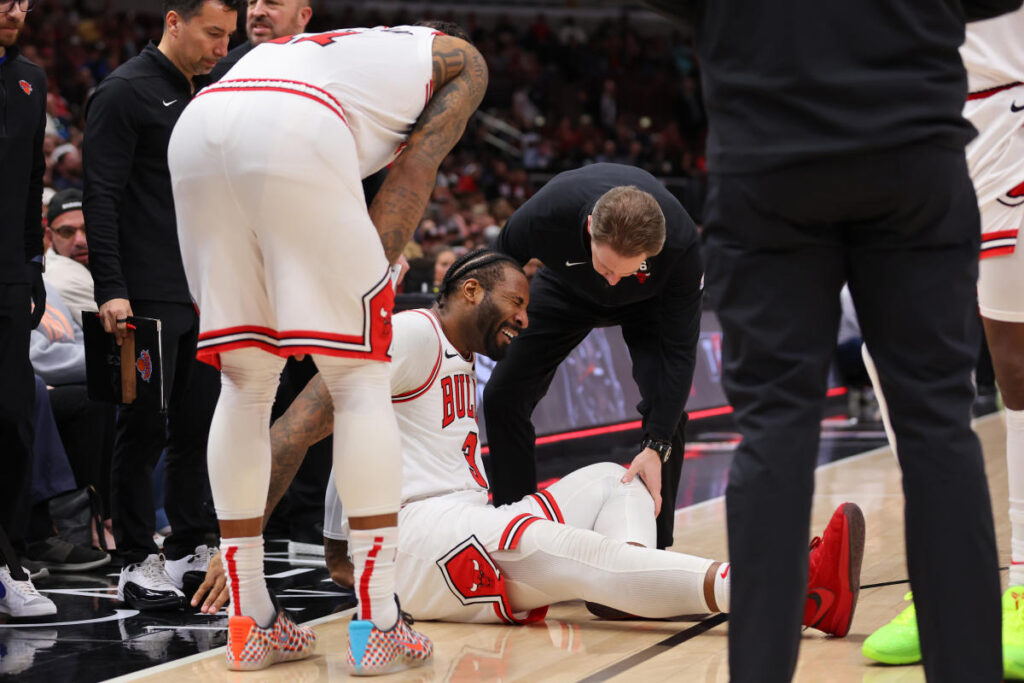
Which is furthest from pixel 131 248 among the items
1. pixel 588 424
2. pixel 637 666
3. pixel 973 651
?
pixel 588 424

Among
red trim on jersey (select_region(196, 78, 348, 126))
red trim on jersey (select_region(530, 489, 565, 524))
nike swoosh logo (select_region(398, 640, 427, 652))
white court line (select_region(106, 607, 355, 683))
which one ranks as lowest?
white court line (select_region(106, 607, 355, 683))

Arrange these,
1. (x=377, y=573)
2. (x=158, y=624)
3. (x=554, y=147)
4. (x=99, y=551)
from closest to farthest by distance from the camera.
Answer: (x=377, y=573), (x=158, y=624), (x=99, y=551), (x=554, y=147)

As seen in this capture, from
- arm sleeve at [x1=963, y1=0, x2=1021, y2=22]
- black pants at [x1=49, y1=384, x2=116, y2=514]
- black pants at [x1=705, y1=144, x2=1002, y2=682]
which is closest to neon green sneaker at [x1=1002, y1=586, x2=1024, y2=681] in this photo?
black pants at [x1=705, y1=144, x2=1002, y2=682]

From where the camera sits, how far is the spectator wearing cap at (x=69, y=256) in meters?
5.74

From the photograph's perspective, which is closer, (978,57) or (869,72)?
(869,72)

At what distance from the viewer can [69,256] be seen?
5930 mm

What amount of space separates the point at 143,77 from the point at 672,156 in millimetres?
18231

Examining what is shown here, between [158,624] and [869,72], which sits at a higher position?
[869,72]

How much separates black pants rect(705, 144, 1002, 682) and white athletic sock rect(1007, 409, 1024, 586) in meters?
1.28

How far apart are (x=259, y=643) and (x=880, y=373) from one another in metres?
1.82

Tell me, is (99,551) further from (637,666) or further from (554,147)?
(554,147)

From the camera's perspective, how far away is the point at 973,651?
191 centimetres

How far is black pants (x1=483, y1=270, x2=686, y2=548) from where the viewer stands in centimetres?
453

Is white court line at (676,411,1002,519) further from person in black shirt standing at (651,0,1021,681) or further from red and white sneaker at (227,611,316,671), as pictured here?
person in black shirt standing at (651,0,1021,681)
